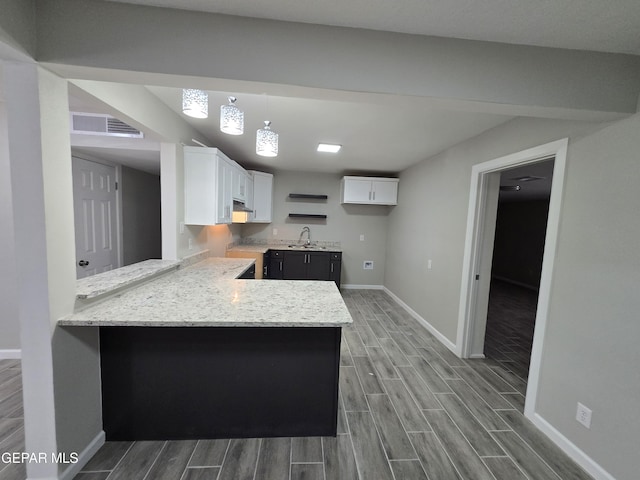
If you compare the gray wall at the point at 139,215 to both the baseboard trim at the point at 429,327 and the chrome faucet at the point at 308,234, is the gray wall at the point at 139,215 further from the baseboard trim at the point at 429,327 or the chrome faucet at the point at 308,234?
the baseboard trim at the point at 429,327

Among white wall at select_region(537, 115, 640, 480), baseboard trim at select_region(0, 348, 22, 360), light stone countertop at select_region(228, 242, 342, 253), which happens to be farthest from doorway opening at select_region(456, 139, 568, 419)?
baseboard trim at select_region(0, 348, 22, 360)

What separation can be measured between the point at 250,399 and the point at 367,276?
418cm

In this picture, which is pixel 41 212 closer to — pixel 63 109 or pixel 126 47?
pixel 63 109

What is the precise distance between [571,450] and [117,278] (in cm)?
332

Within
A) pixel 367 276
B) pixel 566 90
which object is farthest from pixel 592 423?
pixel 367 276

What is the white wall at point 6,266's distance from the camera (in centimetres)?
232

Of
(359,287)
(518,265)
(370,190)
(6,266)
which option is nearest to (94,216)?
(6,266)

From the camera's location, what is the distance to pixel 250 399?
176 cm

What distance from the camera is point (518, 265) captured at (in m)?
6.85

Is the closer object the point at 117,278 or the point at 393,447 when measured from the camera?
the point at 393,447

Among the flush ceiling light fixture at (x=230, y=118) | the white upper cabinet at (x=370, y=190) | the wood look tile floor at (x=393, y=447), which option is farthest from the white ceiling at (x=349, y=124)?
the wood look tile floor at (x=393, y=447)

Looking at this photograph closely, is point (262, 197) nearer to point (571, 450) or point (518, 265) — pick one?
point (571, 450)

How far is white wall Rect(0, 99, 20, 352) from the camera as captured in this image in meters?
2.32

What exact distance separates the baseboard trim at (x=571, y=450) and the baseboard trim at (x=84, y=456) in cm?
304
